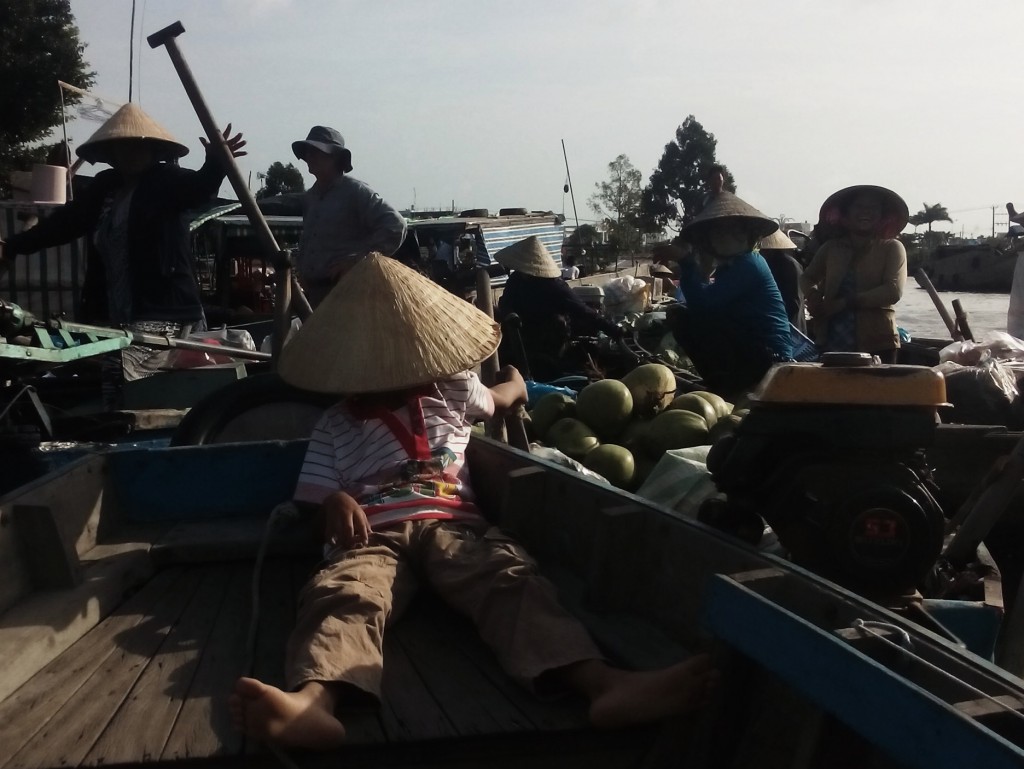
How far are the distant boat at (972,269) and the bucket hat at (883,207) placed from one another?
135 feet

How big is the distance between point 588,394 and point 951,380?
1741mm

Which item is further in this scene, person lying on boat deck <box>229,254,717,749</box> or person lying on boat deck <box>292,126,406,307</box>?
person lying on boat deck <box>292,126,406,307</box>

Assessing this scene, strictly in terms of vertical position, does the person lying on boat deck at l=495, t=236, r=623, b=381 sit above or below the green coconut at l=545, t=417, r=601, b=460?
above

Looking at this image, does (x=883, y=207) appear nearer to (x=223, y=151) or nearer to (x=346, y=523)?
(x=223, y=151)

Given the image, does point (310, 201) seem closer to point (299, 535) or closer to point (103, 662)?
point (299, 535)

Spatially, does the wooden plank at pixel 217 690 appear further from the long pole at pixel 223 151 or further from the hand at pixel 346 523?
the long pole at pixel 223 151

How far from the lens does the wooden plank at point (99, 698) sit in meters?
1.81

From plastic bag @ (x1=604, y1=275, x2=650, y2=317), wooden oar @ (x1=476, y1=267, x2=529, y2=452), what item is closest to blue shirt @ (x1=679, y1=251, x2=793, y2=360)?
wooden oar @ (x1=476, y1=267, x2=529, y2=452)

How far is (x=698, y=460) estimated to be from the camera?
3.91 m

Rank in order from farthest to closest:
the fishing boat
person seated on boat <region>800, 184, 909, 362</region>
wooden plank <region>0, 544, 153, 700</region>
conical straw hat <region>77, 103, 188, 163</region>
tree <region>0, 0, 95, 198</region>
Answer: tree <region>0, 0, 95, 198</region> → person seated on boat <region>800, 184, 909, 362</region> → conical straw hat <region>77, 103, 188, 163</region> → wooden plank <region>0, 544, 153, 700</region> → the fishing boat

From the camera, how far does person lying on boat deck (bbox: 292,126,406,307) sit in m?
→ 4.88

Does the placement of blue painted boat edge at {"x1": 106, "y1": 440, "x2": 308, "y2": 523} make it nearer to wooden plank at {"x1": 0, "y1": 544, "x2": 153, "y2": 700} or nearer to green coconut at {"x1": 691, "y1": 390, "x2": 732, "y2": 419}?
wooden plank at {"x1": 0, "y1": 544, "x2": 153, "y2": 700}

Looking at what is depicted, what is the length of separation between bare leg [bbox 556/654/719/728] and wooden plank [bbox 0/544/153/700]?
124cm

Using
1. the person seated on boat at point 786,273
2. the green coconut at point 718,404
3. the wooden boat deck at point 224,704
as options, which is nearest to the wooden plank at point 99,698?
the wooden boat deck at point 224,704
